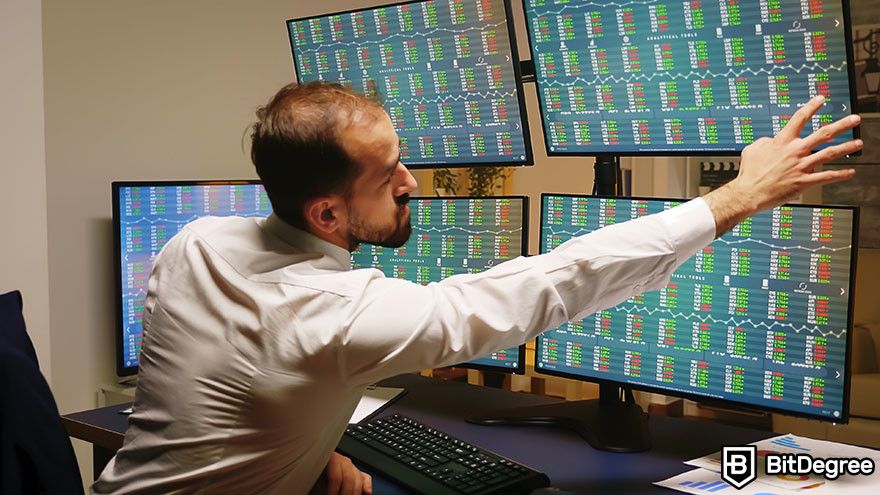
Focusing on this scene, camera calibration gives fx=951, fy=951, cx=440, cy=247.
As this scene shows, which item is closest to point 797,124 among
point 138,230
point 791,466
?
point 791,466

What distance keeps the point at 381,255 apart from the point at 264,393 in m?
0.94

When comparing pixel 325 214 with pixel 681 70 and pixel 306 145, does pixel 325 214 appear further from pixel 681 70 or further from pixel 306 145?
pixel 681 70

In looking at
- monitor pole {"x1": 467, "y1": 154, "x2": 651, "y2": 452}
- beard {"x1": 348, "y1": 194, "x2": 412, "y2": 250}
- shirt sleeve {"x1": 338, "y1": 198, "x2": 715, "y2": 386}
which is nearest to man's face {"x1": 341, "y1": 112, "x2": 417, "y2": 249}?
beard {"x1": 348, "y1": 194, "x2": 412, "y2": 250}

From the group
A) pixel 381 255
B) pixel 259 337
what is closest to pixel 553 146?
pixel 381 255

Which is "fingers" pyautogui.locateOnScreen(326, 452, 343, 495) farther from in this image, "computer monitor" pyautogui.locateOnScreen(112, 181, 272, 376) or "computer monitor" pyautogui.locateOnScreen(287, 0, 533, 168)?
"computer monitor" pyautogui.locateOnScreen(112, 181, 272, 376)

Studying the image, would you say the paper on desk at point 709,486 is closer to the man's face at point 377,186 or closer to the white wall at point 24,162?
the man's face at point 377,186

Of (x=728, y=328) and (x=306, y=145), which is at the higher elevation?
(x=306, y=145)

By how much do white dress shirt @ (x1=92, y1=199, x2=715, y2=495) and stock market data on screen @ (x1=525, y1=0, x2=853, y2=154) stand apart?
347mm

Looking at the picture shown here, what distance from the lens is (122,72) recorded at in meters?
2.72

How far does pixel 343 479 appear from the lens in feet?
4.90

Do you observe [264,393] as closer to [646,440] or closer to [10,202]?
[646,440]

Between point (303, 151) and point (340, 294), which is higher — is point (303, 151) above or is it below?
above

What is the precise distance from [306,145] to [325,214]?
108 millimetres

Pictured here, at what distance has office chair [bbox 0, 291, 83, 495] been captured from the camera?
122cm
